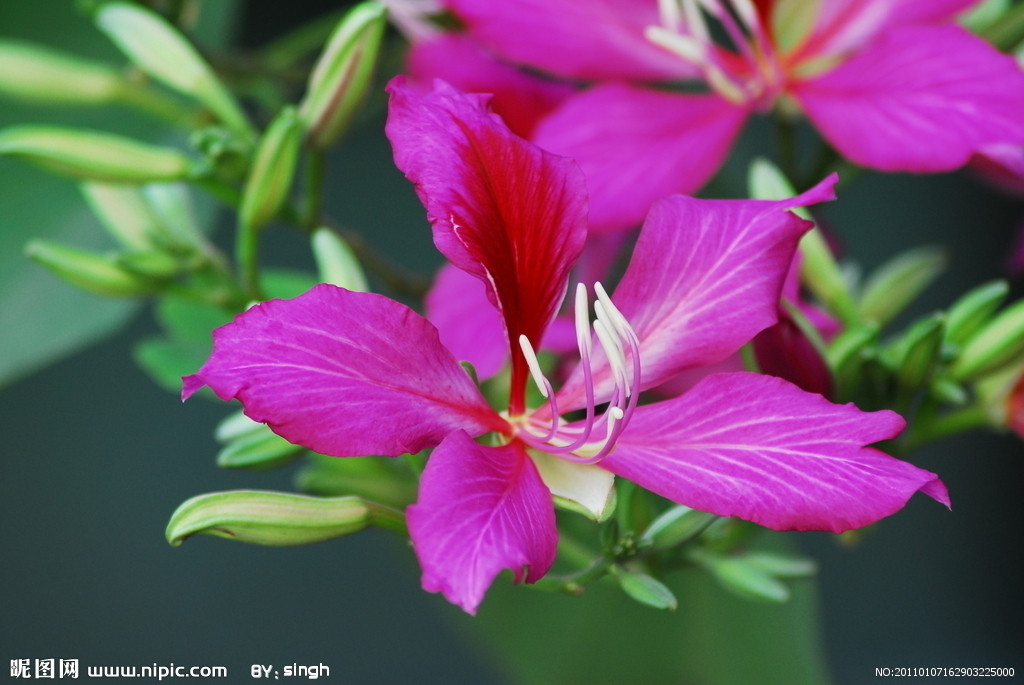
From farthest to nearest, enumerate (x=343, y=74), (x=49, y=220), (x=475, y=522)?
(x=49, y=220), (x=343, y=74), (x=475, y=522)

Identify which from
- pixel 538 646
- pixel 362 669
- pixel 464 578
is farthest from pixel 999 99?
pixel 362 669

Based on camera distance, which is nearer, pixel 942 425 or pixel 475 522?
pixel 475 522

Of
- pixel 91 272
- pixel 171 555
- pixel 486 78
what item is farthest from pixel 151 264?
pixel 171 555

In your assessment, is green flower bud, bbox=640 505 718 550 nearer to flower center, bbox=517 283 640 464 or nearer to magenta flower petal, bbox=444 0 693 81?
flower center, bbox=517 283 640 464

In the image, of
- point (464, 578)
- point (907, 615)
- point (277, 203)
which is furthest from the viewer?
point (907, 615)

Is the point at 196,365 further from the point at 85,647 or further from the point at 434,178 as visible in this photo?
the point at 85,647

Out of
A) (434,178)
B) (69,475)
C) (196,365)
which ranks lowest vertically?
(69,475)

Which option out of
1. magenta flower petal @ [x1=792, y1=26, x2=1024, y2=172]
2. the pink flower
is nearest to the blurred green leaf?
the pink flower

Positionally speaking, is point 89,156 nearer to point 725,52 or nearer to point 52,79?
point 52,79
